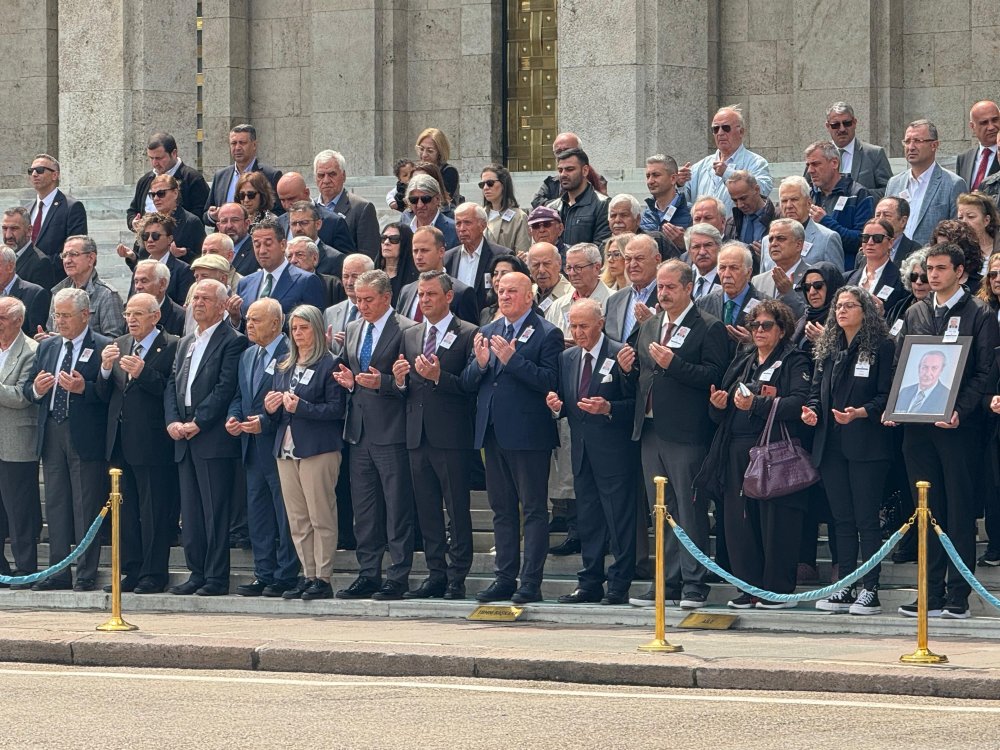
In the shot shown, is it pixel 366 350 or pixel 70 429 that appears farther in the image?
pixel 70 429

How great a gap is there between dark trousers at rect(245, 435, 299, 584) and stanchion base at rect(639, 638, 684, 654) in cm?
426

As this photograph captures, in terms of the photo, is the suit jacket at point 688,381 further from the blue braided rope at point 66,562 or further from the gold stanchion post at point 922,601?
the blue braided rope at point 66,562

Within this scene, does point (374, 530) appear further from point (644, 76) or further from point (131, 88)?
point (131, 88)

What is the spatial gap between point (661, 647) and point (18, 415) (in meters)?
6.75

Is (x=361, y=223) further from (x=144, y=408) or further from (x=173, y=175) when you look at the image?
(x=144, y=408)

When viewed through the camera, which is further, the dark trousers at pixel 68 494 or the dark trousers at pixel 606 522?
the dark trousers at pixel 68 494

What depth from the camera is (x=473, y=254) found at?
17.3m

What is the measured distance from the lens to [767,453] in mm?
14914

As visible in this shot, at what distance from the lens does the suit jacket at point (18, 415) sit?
17.6 meters

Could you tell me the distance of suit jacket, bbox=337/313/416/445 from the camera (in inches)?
640

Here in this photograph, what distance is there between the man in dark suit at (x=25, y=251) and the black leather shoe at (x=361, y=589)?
4.73 m

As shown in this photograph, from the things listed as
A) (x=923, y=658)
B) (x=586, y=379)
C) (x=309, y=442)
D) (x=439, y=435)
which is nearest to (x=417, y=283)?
(x=439, y=435)

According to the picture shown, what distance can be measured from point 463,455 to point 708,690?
427cm

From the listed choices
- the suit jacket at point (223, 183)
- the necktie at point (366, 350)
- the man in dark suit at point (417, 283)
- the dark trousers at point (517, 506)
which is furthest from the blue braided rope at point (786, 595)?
the suit jacket at point (223, 183)
